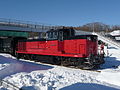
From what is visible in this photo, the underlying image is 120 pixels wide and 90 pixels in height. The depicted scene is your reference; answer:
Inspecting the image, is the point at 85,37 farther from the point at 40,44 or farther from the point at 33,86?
the point at 33,86

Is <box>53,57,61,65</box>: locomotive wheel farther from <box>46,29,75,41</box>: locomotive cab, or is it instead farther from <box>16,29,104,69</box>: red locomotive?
<box>46,29,75,41</box>: locomotive cab

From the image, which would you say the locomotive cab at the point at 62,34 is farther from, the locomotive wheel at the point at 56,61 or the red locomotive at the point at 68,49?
the locomotive wheel at the point at 56,61

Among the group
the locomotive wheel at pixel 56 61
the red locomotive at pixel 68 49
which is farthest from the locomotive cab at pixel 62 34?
the locomotive wheel at pixel 56 61

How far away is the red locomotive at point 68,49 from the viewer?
1211 centimetres

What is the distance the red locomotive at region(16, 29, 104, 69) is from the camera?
12109 millimetres

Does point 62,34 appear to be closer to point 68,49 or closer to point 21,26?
point 68,49

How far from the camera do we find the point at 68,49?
13.4m

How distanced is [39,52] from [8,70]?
7096 millimetres

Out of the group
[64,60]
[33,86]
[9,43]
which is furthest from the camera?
[9,43]

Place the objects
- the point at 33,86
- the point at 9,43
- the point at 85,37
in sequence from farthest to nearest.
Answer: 1. the point at 9,43
2. the point at 85,37
3. the point at 33,86

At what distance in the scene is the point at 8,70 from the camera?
931 cm

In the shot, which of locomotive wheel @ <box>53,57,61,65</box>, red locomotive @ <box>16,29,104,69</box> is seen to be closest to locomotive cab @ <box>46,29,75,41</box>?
red locomotive @ <box>16,29,104,69</box>

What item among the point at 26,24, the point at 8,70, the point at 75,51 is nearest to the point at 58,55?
the point at 75,51

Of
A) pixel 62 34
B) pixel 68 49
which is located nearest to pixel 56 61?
pixel 68 49
